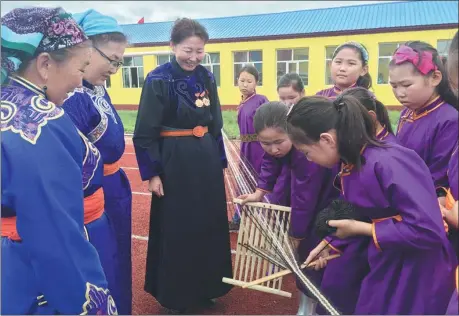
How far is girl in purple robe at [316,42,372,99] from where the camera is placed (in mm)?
3270

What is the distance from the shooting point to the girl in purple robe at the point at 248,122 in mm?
4754

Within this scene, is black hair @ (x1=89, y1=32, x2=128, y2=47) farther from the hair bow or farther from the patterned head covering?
the hair bow

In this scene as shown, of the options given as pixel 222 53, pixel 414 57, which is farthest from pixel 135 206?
pixel 222 53

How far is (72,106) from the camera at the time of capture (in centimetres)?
210

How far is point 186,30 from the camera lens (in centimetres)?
285

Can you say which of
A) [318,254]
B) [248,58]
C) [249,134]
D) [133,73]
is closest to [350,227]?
[318,254]

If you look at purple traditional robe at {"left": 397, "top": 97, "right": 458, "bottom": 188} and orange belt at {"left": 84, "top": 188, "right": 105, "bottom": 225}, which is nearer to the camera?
orange belt at {"left": 84, "top": 188, "right": 105, "bottom": 225}

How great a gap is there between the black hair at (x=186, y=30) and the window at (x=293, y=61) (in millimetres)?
15965

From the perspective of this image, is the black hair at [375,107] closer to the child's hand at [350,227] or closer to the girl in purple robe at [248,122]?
the child's hand at [350,227]

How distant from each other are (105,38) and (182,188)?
1167mm

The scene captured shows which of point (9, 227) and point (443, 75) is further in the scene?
point (443, 75)

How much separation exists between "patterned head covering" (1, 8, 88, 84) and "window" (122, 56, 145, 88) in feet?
47.6

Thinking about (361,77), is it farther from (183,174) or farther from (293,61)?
(293,61)

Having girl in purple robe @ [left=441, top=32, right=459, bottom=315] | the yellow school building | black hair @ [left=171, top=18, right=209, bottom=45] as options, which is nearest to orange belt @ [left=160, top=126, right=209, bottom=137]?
black hair @ [left=171, top=18, right=209, bottom=45]
